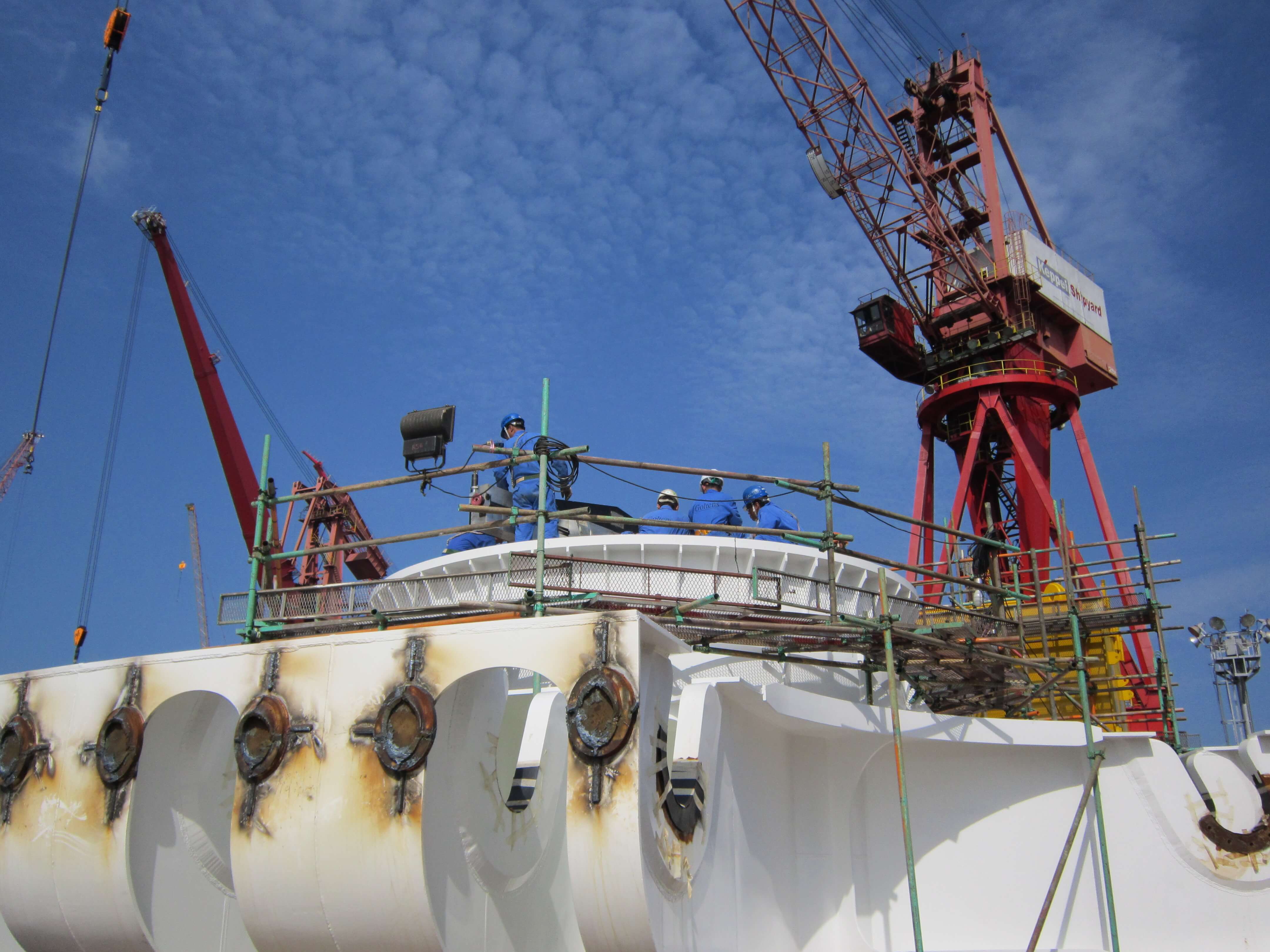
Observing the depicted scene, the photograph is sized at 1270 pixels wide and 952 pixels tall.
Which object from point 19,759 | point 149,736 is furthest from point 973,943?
point 19,759

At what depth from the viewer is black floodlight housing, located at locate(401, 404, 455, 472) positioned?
1189 centimetres

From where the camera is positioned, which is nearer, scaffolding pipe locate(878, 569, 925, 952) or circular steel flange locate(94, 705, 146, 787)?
scaffolding pipe locate(878, 569, 925, 952)

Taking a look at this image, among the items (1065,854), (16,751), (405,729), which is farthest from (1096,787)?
(16,751)

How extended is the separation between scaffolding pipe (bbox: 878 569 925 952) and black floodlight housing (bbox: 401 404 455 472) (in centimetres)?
519

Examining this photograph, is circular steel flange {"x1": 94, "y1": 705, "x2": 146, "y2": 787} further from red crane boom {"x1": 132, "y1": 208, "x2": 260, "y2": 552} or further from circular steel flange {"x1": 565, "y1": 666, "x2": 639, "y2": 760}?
red crane boom {"x1": 132, "y1": 208, "x2": 260, "y2": 552}

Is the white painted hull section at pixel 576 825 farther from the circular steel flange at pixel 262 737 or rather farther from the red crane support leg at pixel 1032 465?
the red crane support leg at pixel 1032 465

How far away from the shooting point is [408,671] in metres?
9.08

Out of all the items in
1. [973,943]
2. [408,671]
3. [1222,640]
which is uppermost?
[1222,640]

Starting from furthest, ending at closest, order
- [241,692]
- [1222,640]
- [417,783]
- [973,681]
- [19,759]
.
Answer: [1222,640] → [973,681] → [19,759] → [241,692] → [417,783]

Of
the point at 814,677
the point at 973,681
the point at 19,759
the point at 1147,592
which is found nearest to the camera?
the point at 19,759

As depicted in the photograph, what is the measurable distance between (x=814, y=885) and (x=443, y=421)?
21.9 ft

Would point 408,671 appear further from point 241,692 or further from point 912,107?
point 912,107

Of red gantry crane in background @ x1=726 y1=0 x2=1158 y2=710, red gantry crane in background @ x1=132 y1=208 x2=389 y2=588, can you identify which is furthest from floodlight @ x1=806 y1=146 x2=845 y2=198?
red gantry crane in background @ x1=132 y1=208 x2=389 y2=588

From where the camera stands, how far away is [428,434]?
1198cm
